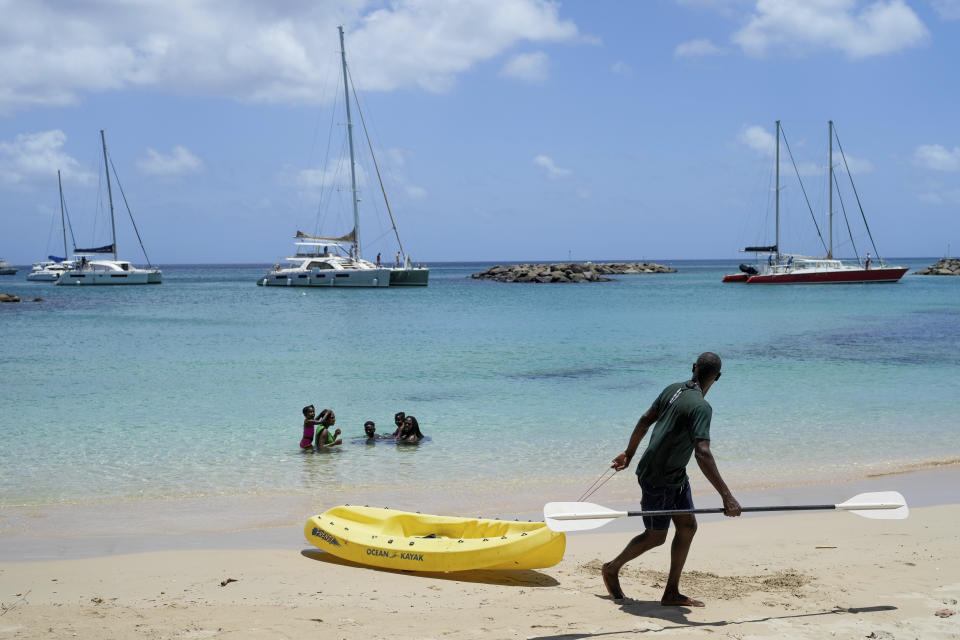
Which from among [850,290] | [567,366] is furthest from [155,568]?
[850,290]

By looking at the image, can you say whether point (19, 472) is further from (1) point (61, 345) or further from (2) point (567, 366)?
(1) point (61, 345)

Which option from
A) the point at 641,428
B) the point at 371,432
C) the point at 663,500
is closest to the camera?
the point at 663,500

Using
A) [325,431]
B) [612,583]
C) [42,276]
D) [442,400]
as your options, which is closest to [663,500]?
[612,583]

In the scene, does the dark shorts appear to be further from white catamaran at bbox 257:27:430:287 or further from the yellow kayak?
white catamaran at bbox 257:27:430:287

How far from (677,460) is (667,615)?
39.5 inches

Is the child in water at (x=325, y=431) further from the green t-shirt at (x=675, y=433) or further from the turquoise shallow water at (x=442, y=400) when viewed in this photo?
the green t-shirt at (x=675, y=433)

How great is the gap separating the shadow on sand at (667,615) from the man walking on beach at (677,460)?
11cm

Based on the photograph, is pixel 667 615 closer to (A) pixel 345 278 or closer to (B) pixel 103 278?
(A) pixel 345 278

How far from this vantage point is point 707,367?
16.3ft

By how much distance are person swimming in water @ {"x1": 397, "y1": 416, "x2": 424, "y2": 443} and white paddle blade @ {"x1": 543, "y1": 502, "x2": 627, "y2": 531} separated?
6.17 meters

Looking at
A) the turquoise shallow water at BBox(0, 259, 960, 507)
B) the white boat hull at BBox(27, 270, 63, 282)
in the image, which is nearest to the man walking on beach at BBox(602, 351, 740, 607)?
the turquoise shallow water at BBox(0, 259, 960, 507)

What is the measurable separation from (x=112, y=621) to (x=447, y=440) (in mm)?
7263

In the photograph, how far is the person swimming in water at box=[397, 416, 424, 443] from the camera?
11.5 meters

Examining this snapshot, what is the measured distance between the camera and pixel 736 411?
1437cm
